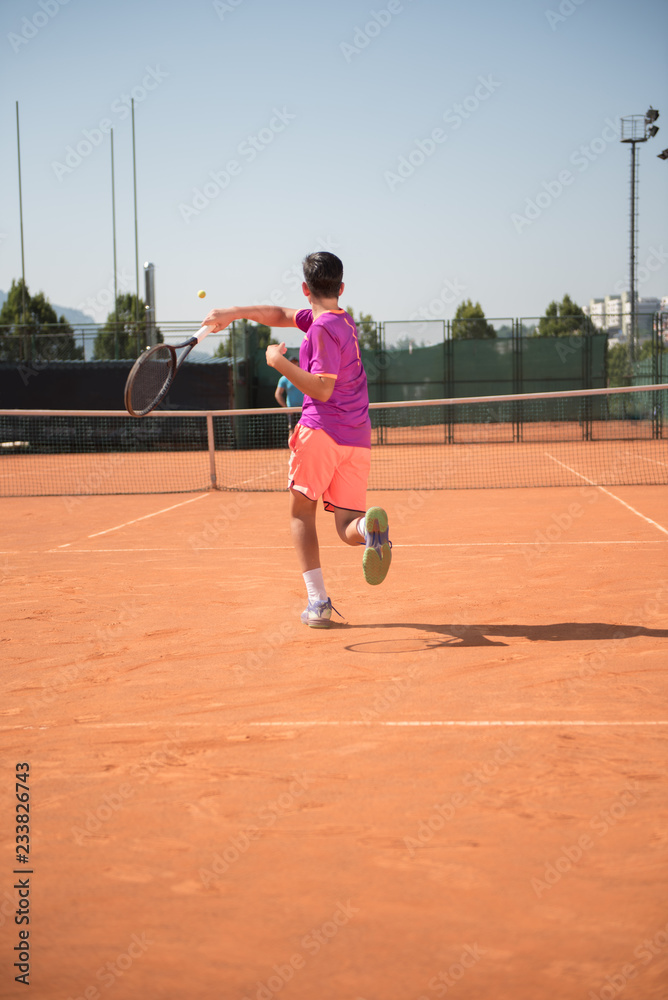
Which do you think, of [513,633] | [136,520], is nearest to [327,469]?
[513,633]

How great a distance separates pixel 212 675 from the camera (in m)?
3.49

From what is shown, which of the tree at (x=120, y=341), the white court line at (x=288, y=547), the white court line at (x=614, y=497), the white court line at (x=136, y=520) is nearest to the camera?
the white court line at (x=288, y=547)

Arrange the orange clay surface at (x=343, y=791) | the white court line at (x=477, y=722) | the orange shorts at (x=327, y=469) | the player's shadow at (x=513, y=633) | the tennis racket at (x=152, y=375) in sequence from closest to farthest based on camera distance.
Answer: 1. the orange clay surface at (x=343, y=791)
2. the white court line at (x=477, y=722)
3. the player's shadow at (x=513, y=633)
4. the orange shorts at (x=327, y=469)
5. the tennis racket at (x=152, y=375)

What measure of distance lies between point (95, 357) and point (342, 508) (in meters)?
22.6

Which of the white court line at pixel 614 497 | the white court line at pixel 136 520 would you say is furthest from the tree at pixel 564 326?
the white court line at pixel 136 520

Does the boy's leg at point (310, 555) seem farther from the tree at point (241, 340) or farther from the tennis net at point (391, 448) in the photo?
the tree at point (241, 340)

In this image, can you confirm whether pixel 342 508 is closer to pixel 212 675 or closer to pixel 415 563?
pixel 212 675

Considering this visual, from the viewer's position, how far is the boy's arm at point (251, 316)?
13.4 ft

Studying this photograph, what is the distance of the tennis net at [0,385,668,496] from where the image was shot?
42.7ft

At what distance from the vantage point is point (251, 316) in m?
4.27

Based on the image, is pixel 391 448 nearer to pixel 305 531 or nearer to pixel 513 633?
pixel 305 531

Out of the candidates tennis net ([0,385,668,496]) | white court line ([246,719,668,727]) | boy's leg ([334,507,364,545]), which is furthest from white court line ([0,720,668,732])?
tennis net ([0,385,668,496])

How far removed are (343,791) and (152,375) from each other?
11.8 feet

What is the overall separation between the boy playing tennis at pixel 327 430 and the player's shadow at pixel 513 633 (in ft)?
1.16
